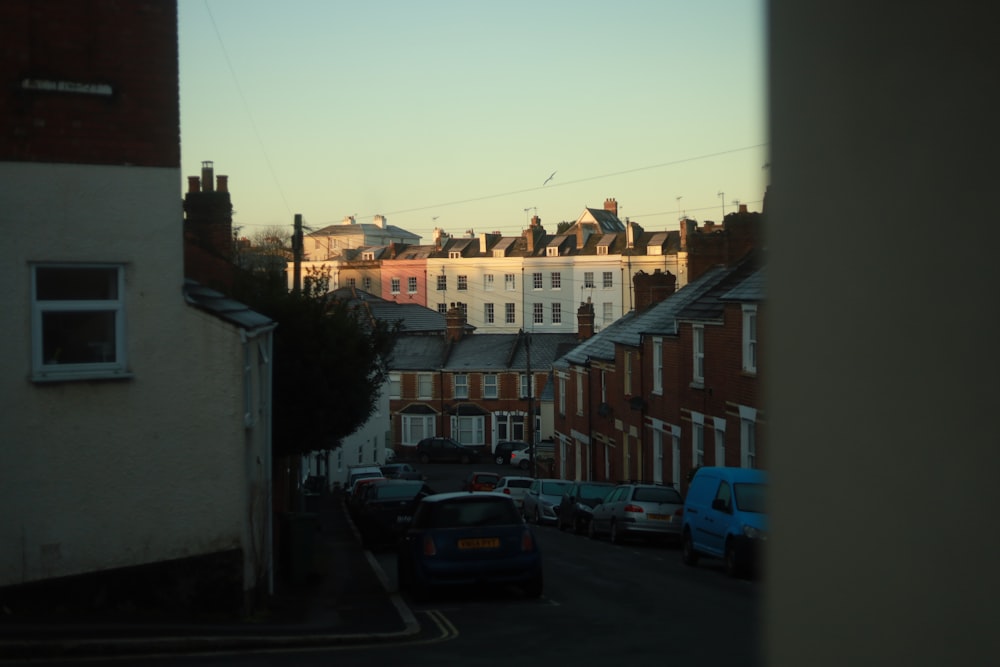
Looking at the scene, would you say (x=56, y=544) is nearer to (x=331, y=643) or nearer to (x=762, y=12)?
(x=331, y=643)

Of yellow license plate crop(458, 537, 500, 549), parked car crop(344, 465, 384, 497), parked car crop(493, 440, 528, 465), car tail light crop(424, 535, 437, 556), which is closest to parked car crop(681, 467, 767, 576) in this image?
yellow license plate crop(458, 537, 500, 549)

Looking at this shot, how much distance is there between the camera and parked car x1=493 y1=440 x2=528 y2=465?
71338 mm

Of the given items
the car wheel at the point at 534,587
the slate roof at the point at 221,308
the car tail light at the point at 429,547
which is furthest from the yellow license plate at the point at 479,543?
the slate roof at the point at 221,308

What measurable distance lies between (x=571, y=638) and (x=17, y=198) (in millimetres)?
7387

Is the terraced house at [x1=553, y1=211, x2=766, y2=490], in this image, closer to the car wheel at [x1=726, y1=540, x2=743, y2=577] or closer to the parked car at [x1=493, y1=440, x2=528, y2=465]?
the car wheel at [x1=726, y1=540, x2=743, y2=577]

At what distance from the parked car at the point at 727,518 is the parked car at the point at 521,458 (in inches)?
1806

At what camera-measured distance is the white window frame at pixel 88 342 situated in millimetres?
11328

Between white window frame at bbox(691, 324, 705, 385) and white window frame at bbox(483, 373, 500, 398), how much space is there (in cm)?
4548

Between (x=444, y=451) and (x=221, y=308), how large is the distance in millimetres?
61096

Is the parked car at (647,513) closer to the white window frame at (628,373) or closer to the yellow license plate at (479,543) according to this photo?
the white window frame at (628,373)

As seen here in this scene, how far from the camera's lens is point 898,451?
241 cm

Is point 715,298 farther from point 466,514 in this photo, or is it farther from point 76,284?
point 76,284

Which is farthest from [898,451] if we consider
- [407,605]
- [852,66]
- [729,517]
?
[729,517]

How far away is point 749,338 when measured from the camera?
25.6m
